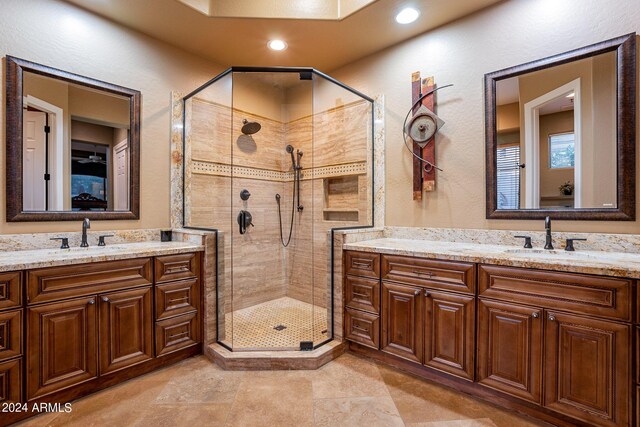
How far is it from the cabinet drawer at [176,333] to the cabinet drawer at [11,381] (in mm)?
700

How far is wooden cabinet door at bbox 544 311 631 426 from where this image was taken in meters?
1.40

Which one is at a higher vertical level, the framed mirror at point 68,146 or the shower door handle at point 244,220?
the framed mirror at point 68,146

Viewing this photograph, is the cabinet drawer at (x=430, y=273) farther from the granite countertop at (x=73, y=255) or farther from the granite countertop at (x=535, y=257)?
the granite countertop at (x=73, y=255)

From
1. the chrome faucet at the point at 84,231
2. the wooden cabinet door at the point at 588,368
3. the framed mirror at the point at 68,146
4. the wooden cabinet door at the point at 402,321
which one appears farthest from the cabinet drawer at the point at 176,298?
the wooden cabinet door at the point at 588,368

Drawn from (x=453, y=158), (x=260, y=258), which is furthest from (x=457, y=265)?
(x=260, y=258)

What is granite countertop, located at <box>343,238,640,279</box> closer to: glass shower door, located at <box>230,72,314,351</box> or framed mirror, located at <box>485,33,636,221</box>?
framed mirror, located at <box>485,33,636,221</box>

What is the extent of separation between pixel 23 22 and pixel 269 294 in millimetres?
2883

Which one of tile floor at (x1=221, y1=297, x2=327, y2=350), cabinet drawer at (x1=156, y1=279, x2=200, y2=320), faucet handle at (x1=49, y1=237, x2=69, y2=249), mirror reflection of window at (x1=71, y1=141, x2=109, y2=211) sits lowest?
tile floor at (x1=221, y1=297, x2=327, y2=350)

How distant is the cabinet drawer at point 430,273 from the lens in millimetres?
1858

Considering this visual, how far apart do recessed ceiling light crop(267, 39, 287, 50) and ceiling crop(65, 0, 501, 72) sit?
52 mm

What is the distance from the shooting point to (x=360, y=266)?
2.37 m

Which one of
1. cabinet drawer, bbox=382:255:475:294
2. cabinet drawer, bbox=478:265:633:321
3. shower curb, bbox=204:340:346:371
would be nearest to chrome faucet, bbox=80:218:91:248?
shower curb, bbox=204:340:346:371

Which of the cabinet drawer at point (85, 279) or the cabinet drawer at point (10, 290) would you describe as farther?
the cabinet drawer at point (85, 279)

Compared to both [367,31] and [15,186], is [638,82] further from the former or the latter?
[15,186]
